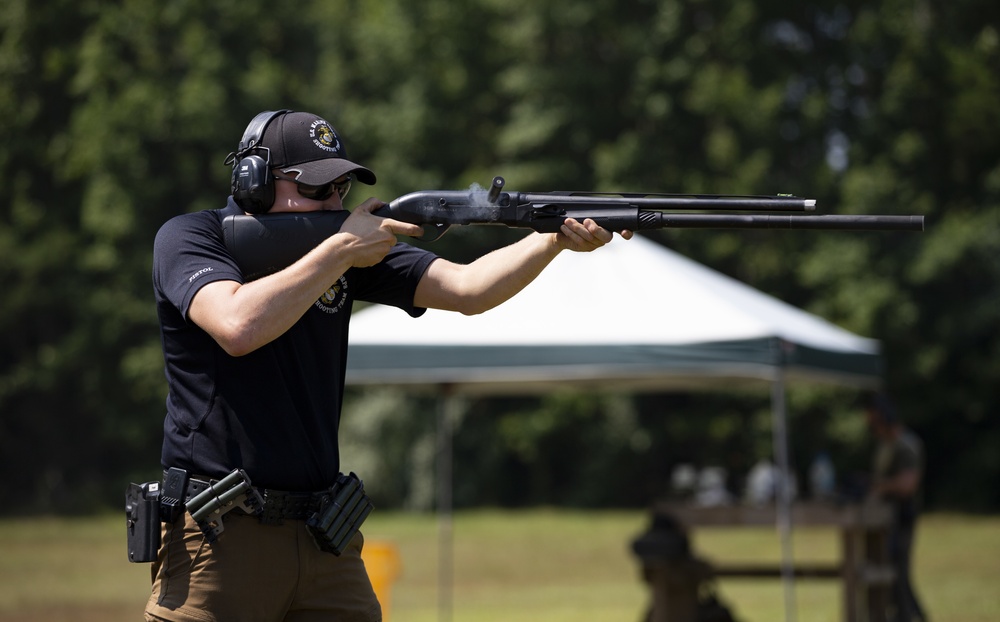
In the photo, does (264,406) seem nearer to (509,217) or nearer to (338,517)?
(338,517)

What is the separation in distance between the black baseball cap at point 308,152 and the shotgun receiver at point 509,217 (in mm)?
129

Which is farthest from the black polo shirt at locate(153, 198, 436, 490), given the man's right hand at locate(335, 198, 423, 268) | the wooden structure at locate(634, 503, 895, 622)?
the wooden structure at locate(634, 503, 895, 622)

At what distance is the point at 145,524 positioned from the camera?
12.1ft

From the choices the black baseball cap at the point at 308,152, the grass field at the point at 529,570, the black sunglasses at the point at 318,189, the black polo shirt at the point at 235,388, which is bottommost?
the grass field at the point at 529,570

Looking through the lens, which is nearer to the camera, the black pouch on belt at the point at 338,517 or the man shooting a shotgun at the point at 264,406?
the man shooting a shotgun at the point at 264,406

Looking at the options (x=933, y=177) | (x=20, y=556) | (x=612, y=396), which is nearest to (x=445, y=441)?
(x=20, y=556)

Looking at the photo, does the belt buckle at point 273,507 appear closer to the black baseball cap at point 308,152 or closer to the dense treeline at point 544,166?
the black baseball cap at point 308,152

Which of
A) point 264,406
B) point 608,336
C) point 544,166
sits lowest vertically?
point 264,406

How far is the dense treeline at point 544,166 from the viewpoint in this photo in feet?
95.0

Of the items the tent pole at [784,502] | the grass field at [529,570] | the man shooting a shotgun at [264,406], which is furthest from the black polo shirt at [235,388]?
the grass field at [529,570]

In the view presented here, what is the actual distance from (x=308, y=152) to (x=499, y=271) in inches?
28.3

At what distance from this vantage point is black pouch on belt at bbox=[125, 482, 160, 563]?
3.70 m

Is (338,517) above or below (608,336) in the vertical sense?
below

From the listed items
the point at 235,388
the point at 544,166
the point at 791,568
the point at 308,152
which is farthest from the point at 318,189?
the point at 544,166
